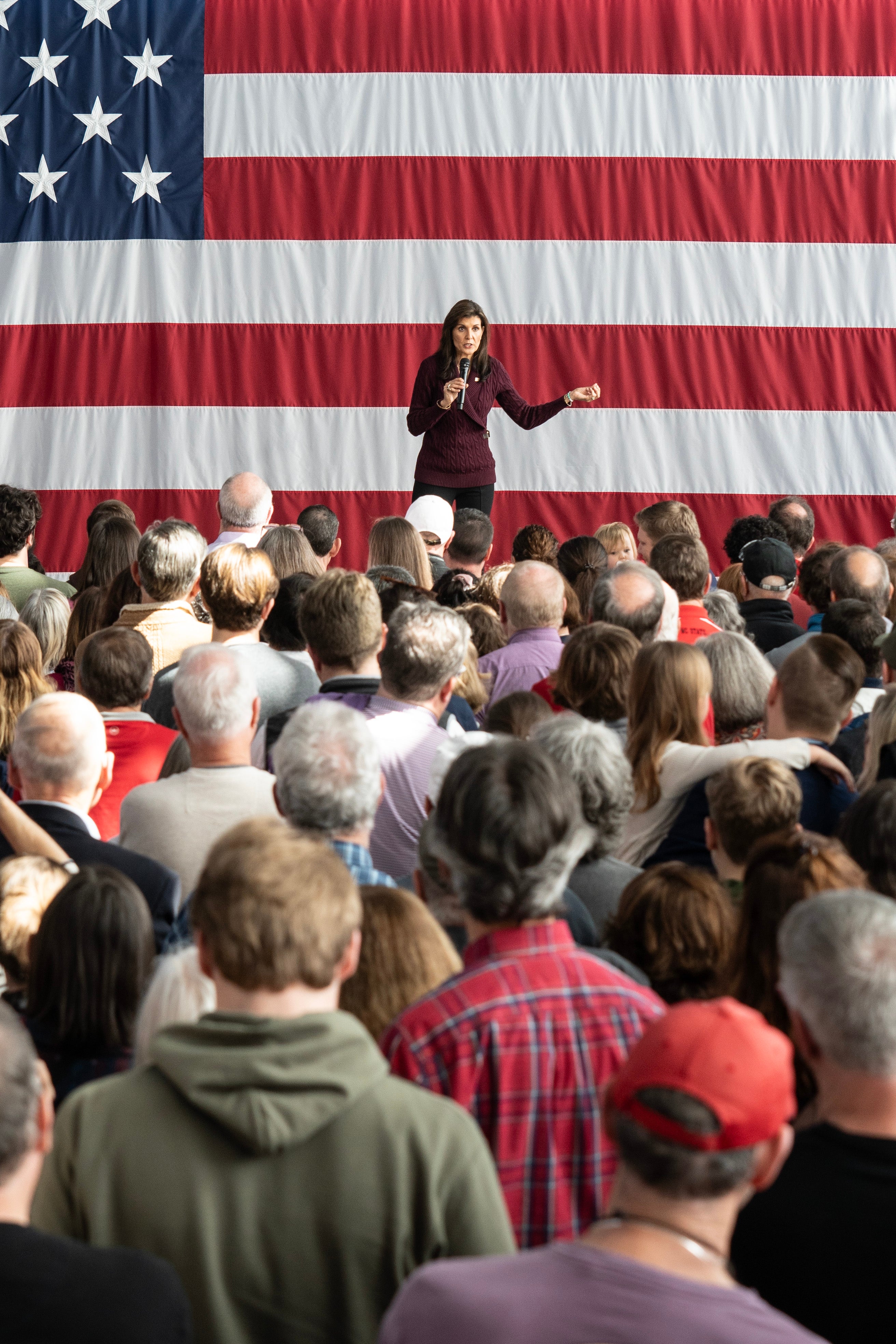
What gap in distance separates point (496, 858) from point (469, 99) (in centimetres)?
635

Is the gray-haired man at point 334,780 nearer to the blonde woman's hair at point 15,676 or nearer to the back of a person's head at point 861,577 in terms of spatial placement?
the blonde woman's hair at point 15,676

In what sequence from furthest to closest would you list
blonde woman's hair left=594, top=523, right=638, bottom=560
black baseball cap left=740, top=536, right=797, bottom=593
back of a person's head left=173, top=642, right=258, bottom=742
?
blonde woman's hair left=594, top=523, right=638, bottom=560 → black baseball cap left=740, top=536, right=797, bottom=593 → back of a person's head left=173, top=642, right=258, bottom=742

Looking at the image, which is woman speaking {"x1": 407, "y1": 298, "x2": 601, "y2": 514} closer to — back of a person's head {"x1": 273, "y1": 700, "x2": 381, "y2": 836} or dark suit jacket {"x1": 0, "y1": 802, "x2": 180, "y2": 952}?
dark suit jacket {"x1": 0, "y1": 802, "x2": 180, "y2": 952}

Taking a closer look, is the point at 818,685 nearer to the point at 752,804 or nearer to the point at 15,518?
the point at 752,804

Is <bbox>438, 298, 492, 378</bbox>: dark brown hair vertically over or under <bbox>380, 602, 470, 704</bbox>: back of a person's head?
over

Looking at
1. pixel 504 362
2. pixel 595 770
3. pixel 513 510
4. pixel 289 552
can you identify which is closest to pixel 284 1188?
pixel 595 770

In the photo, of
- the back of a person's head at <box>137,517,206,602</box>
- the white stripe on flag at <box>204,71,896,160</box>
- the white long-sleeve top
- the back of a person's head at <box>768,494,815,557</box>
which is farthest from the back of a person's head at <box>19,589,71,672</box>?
the white stripe on flag at <box>204,71,896,160</box>

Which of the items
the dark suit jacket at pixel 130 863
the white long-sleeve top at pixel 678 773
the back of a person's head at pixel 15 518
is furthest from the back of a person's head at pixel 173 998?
the back of a person's head at pixel 15 518

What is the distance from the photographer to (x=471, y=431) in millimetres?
6430

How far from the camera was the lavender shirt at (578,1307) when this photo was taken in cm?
92

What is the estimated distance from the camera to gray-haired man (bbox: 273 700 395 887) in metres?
1.97

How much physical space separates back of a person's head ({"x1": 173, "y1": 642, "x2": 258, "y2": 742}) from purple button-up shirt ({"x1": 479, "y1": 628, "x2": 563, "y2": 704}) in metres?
1.05

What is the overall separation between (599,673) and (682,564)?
1.32 metres

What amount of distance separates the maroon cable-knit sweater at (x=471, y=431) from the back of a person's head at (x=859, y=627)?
3129mm
